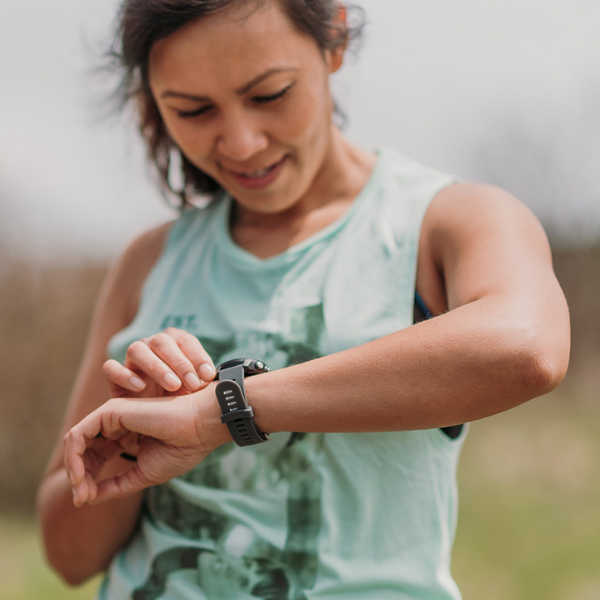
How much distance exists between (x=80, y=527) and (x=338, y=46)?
133 centimetres

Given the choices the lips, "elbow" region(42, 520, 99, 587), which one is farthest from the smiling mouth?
"elbow" region(42, 520, 99, 587)

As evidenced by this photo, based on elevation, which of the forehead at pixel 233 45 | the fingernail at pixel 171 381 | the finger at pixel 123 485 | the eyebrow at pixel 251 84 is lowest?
the finger at pixel 123 485

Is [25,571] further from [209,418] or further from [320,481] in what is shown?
[209,418]

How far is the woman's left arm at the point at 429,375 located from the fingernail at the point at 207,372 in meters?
0.04

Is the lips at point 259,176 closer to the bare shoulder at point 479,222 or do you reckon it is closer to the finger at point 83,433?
the bare shoulder at point 479,222

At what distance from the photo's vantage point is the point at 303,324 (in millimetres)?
1434

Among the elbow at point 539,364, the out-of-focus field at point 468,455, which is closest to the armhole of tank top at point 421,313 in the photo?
the elbow at point 539,364

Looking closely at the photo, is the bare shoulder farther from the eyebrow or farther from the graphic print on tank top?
the eyebrow

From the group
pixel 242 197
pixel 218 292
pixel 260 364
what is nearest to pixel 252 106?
pixel 242 197

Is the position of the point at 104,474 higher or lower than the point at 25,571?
higher

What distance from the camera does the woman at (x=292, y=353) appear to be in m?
1.14

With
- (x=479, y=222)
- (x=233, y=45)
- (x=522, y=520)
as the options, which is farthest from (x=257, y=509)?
(x=522, y=520)

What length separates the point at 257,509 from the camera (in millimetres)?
1420

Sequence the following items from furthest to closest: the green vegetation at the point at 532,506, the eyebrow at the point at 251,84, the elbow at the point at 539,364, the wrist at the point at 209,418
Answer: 1. the green vegetation at the point at 532,506
2. the eyebrow at the point at 251,84
3. the wrist at the point at 209,418
4. the elbow at the point at 539,364
